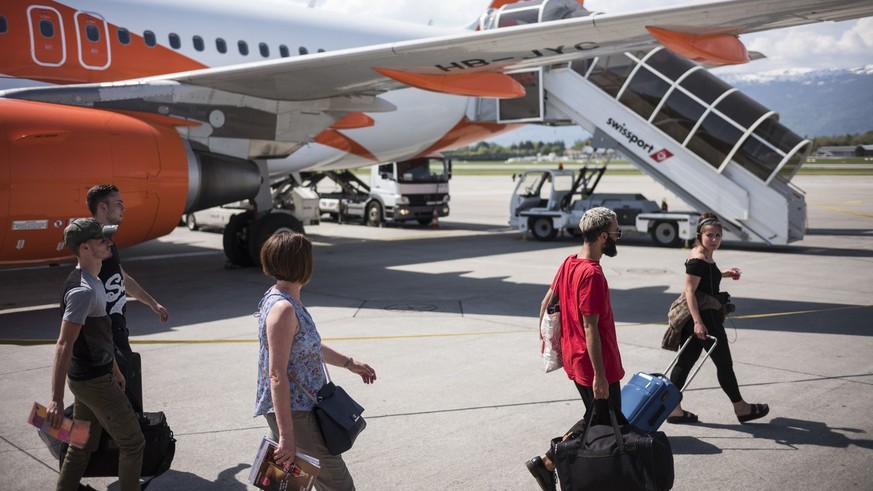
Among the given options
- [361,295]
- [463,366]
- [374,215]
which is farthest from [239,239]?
[374,215]

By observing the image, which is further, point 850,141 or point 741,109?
point 850,141

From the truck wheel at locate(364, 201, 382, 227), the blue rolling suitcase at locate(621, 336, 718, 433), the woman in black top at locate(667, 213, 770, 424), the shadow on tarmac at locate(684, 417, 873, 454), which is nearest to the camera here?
the blue rolling suitcase at locate(621, 336, 718, 433)

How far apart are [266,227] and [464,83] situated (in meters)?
4.49

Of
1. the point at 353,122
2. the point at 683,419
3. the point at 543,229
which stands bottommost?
the point at 543,229

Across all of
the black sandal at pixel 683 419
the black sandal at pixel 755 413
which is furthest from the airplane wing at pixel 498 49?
the black sandal at pixel 683 419

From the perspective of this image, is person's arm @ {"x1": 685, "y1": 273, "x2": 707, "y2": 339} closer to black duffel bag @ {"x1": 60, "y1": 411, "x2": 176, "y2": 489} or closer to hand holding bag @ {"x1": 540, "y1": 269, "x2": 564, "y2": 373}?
hand holding bag @ {"x1": 540, "y1": 269, "x2": 564, "y2": 373}

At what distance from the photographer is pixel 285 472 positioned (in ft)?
12.0

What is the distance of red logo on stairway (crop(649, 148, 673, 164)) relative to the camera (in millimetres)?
17578

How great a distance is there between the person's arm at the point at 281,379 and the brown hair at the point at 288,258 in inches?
9.0

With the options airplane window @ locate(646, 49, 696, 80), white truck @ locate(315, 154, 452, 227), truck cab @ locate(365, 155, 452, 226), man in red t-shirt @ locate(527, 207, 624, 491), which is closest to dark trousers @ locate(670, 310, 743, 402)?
man in red t-shirt @ locate(527, 207, 624, 491)

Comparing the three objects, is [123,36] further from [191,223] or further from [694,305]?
[191,223]

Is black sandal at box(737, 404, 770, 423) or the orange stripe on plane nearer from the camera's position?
black sandal at box(737, 404, 770, 423)

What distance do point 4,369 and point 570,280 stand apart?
5.76 meters

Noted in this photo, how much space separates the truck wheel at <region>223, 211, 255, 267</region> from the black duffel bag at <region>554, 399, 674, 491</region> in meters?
11.0
